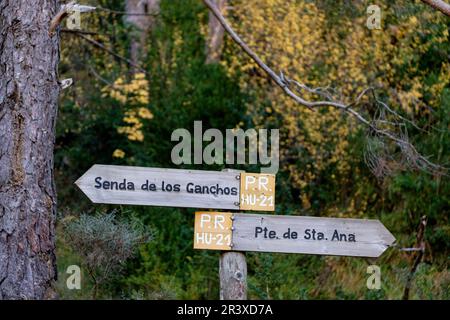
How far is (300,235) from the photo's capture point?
301 inches

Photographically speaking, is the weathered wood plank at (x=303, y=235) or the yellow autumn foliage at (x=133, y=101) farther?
the yellow autumn foliage at (x=133, y=101)

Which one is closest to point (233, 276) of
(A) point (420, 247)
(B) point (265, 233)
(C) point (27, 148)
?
(B) point (265, 233)

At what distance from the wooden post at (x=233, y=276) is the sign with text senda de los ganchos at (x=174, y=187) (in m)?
0.40

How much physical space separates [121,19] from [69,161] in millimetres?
2622

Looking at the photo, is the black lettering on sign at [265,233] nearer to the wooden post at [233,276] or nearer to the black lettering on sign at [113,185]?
the wooden post at [233,276]

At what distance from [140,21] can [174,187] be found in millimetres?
9699

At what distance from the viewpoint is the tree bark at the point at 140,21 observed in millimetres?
16266

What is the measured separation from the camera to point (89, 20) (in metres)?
16.0

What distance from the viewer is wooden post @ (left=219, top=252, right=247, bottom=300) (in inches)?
296

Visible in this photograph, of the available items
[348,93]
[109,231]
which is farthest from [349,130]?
[109,231]

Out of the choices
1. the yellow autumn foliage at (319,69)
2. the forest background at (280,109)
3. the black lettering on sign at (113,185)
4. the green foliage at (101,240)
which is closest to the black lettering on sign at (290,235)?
the black lettering on sign at (113,185)

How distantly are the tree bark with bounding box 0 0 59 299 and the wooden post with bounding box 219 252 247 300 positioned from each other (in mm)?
1467

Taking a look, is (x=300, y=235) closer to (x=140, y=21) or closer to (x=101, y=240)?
(x=101, y=240)

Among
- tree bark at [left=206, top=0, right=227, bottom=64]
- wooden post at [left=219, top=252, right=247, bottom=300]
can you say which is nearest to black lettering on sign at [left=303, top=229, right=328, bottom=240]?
wooden post at [left=219, top=252, right=247, bottom=300]
